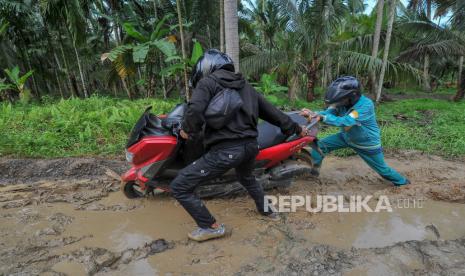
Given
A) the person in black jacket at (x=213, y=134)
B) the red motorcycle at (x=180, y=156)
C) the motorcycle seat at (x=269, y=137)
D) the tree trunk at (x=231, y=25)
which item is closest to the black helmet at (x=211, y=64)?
the person in black jacket at (x=213, y=134)

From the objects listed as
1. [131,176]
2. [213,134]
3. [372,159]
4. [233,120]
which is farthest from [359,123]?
[131,176]

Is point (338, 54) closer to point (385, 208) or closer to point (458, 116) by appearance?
point (458, 116)

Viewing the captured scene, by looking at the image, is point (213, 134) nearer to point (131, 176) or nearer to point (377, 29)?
point (131, 176)

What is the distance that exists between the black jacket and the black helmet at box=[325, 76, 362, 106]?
114 centimetres

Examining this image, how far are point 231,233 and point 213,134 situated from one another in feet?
3.33

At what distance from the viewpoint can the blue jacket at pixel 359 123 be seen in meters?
3.35

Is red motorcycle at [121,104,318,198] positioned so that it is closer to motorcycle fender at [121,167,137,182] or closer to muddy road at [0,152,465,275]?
motorcycle fender at [121,167,137,182]

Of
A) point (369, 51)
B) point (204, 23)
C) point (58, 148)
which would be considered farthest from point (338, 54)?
point (58, 148)

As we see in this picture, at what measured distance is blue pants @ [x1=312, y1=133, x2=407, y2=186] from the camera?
370 centimetres

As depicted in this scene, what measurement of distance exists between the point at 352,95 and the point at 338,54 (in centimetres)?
741

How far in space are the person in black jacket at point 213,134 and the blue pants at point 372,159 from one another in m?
1.66

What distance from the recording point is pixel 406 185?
3.82 metres

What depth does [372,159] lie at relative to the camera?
371cm

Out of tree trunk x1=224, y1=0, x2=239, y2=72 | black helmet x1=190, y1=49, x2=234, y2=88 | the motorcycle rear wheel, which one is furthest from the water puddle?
tree trunk x1=224, y1=0, x2=239, y2=72
